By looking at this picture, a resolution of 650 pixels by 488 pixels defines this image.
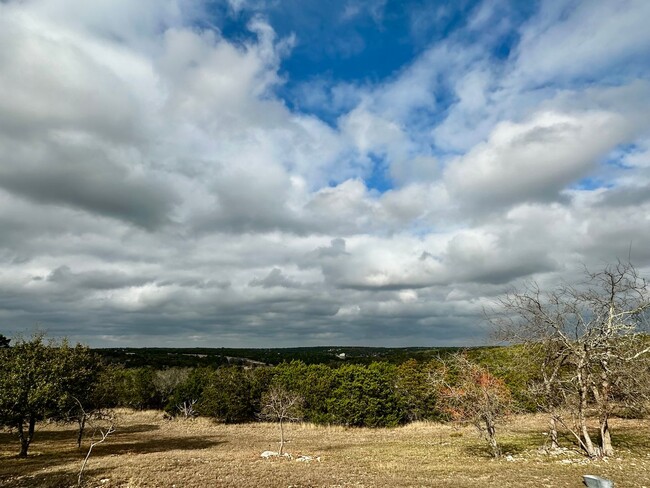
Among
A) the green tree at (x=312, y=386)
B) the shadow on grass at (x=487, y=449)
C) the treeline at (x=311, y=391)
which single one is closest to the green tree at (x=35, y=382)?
the treeline at (x=311, y=391)

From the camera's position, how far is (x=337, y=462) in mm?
28297

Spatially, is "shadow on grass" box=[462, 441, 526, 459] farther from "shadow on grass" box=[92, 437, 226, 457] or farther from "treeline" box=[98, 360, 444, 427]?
"shadow on grass" box=[92, 437, 226, 457]

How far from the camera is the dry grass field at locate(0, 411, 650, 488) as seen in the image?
69.2 feet

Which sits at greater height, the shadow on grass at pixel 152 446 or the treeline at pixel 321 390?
the treeline at pixel 321 390

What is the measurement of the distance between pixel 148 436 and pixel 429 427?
34291mm

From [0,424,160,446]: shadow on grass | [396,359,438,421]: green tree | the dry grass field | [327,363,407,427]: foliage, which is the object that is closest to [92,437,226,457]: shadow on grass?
the dry grass field

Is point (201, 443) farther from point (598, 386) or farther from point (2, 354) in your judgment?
point (598, 386)

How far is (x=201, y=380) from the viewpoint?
6556 cm

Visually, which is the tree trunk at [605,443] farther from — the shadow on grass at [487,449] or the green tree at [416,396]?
the green tree at [416,396]

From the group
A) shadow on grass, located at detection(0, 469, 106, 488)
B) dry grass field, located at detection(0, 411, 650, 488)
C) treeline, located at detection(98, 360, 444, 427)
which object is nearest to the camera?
dry grass field, located at detection(0, 411, 650, 488)

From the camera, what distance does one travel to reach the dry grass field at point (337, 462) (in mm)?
21094

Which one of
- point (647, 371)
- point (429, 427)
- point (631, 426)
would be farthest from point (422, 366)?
point (647, 371)

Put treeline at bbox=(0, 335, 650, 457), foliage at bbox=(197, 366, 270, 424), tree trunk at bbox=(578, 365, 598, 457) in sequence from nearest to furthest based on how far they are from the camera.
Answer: tree trunk at bbox=(578, 365, 598, 457) < treeline at bbox=(0, 335, 650, 457) < foliage at bbox=(197, 366, 270, 424)

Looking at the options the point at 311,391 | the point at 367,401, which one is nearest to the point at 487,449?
the point at 367,401
